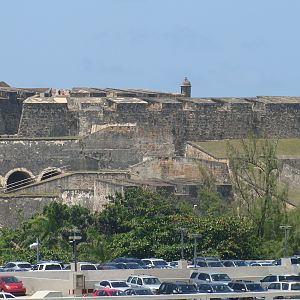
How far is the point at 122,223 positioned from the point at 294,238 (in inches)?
261

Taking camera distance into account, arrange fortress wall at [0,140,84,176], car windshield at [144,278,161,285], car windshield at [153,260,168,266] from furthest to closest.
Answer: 1. fortress wall at [0,140,84,176]
2. car windshield at [153,260,168,266]
3. car windshield at [144,278,161,285]

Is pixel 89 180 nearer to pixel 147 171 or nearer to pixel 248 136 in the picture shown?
pixel 147 171

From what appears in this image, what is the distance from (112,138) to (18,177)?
177 inches

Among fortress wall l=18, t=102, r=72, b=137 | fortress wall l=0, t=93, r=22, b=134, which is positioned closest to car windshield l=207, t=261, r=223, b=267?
fortress wall l=18, t=102, r=72, b=137

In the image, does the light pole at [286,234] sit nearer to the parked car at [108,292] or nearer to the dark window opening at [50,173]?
the parked car at [108,292]

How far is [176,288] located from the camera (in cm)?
5547

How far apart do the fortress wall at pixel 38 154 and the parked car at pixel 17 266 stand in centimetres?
1786

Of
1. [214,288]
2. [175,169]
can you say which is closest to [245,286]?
[214,288]

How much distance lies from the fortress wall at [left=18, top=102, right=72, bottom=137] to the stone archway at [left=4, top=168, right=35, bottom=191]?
3.52 meters

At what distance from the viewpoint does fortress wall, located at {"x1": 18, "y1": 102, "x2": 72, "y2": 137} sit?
90.7 m

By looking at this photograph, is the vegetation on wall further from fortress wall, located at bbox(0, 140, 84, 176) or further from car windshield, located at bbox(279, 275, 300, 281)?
car windshield, located at bbox(279, 275, 300, 281)

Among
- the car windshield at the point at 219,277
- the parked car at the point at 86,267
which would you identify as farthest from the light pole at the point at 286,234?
the car windshield at the point at 219,277

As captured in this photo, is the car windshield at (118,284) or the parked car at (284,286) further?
the parked car at (284,286)

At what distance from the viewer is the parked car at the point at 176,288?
55.2m
